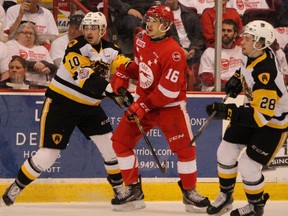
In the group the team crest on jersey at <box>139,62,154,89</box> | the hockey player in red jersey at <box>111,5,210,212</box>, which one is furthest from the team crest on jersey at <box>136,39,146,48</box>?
the team crest on jersey at <box>139,62,154,89</box>

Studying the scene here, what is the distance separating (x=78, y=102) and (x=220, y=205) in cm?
118

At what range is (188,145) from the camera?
239 inches

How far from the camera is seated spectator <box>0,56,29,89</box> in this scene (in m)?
6.64

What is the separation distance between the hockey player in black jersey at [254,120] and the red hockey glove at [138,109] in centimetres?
49

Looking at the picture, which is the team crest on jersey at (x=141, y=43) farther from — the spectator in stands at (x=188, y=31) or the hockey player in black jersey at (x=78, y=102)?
the spectator in stands at (x=188, y=31)

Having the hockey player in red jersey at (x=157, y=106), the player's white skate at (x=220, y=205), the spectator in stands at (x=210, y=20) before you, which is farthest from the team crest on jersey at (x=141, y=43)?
the player's white skate at (x=220, y=205)

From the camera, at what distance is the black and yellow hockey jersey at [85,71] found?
Result: 6062mm

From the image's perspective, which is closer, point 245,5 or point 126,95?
point 126,95

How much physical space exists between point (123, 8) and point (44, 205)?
5.05 feet

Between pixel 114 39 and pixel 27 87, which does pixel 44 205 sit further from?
pixel 114 39

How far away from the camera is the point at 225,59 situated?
6.99m

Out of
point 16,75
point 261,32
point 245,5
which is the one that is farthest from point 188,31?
point 261,32

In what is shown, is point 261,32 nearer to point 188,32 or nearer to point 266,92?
point 266,92

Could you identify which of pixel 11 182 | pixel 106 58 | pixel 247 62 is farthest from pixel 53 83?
pixel 247 62
